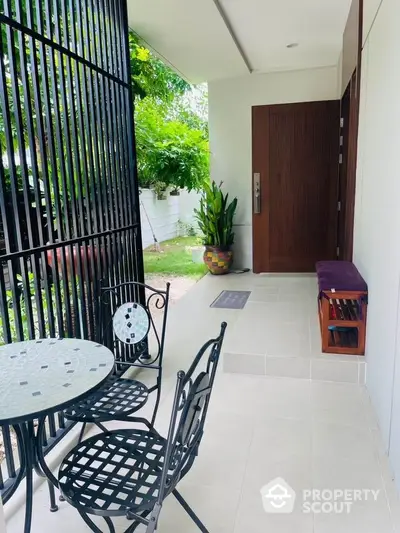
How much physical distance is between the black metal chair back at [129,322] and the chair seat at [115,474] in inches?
21.1

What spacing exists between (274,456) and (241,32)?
11.8 feet

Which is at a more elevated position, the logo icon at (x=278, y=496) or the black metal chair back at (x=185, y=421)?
the black metal chair back at (x=185, y=421)

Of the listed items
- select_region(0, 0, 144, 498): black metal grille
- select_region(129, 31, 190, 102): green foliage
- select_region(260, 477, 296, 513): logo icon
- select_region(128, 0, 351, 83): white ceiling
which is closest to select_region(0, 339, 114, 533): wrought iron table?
select_region(0, 0, 144, 498): black metal grille

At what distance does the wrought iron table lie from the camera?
1046 millimetres

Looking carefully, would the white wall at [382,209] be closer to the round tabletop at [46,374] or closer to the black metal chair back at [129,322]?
the black metal chair back at [129,322]

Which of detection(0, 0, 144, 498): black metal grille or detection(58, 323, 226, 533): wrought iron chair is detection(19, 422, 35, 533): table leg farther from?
detection(0, 0, 144, 498): black metal grille

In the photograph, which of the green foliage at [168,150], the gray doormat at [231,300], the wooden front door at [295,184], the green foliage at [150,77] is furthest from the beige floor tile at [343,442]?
the green foliage at [168,150]

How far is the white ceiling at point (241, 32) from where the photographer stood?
3055 millimetres

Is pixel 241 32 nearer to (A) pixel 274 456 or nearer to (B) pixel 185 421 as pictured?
(A) pixel 274 456

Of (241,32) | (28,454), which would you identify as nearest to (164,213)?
(241,32)

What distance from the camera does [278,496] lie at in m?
1.51

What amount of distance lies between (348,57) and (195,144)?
3105 millimetres

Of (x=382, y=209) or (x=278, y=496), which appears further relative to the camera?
(x=382, y=209)

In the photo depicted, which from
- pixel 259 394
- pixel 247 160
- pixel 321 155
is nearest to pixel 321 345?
pixel 259 394
